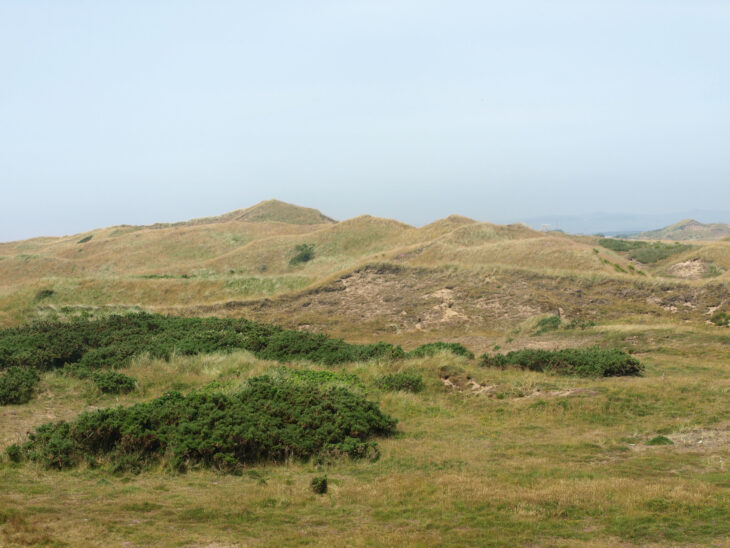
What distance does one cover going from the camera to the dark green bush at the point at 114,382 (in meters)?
14.7

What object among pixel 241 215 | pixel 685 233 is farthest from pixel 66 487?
pixel 685 233

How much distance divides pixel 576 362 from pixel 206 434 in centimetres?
1166

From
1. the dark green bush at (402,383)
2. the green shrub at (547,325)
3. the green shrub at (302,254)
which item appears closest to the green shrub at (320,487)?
the dark green bush at (402,383)

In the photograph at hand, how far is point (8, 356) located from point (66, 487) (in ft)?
39.6

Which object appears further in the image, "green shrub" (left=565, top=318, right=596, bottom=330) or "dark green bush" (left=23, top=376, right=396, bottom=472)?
"green shrub" (left=565, top=318, right=596, bottom=330)

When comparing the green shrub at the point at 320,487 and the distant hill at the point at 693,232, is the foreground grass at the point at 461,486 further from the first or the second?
the distant hill at the point at 693,232

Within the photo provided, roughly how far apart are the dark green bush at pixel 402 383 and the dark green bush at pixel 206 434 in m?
3.57

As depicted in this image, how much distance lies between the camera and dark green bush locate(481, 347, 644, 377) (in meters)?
15.9

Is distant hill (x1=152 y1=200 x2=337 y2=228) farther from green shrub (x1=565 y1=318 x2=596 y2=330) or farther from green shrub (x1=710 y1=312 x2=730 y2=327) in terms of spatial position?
green shrub (x1=710 y1=312 x2=730 y2=327)

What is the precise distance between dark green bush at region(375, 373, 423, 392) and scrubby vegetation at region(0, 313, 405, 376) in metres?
2.72

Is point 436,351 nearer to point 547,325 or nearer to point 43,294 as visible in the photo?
point 547,325

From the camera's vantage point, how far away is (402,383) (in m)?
15.1

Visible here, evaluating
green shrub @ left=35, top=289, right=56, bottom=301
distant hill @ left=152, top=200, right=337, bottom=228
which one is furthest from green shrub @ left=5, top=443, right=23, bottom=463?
distant hill @ left=152, top=200, right=337, bottom=228

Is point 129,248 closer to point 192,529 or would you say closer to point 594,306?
point 594,306
